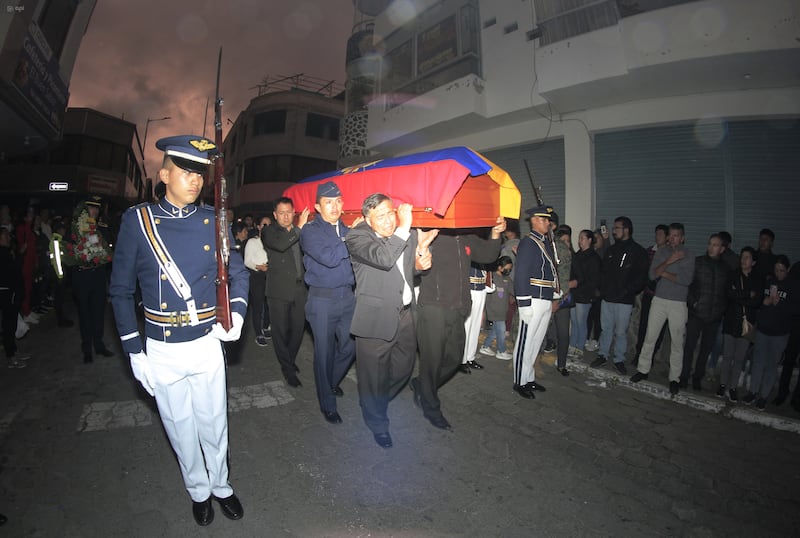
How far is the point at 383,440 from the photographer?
3.57 meters

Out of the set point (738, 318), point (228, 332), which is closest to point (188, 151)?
point (228, 332)

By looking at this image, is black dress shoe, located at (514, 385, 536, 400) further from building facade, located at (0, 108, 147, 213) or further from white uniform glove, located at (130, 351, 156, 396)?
→ building facade, located at (0, 108, 147, 213)

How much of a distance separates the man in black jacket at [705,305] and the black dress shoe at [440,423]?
12.2ft

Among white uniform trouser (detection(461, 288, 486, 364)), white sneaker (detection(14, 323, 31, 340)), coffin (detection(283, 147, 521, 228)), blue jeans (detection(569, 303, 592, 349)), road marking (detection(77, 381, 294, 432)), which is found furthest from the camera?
blue jeans (detection(569, 303, 592, 349))

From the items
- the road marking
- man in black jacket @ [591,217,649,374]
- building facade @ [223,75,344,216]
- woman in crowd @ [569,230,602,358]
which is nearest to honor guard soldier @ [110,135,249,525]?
the road marking

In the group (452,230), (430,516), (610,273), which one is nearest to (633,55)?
(610,273)

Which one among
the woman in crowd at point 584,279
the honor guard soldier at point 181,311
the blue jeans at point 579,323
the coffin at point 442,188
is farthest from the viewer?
the blue jeans at point 579,323

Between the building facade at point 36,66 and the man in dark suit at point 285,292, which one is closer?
the man in dark suit at point 285,292

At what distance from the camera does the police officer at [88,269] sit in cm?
535

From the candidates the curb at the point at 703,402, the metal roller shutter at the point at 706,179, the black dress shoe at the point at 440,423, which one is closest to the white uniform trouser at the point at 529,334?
the black dress shoe at the point at 440,423

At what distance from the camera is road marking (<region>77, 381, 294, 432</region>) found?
375cm

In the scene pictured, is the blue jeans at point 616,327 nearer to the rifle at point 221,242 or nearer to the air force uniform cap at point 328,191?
the air force uniform cap at point 328,191

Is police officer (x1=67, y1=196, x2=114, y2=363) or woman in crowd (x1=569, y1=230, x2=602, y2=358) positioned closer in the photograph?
police officer (x1=67, y1=196, x2=114, y2=363)

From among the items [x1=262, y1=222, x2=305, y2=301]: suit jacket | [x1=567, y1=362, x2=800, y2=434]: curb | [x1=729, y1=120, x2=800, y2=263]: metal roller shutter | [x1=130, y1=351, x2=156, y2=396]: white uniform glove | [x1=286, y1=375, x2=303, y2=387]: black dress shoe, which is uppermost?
[x1=729, y1=120, x2=800, y2=263]: metal roller shutter
